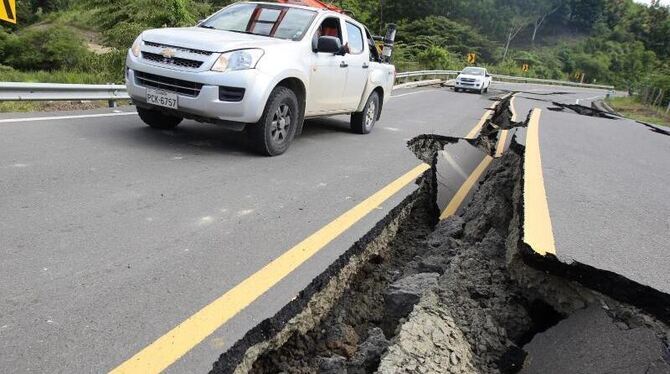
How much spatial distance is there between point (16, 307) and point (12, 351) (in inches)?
14.4

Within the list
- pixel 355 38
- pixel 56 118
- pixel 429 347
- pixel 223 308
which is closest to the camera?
pixel 429 347

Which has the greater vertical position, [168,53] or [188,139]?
[168,53]

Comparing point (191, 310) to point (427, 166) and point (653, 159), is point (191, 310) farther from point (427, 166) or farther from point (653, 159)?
point (653, 159)

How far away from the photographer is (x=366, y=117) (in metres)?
8.30

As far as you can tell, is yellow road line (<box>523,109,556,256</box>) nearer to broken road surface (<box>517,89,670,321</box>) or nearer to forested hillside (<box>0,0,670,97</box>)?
broken road surface (<box>517,89,670,321</box>)

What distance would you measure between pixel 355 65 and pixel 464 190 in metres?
2.63

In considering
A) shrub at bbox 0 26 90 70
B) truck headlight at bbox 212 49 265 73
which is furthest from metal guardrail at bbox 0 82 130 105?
shrub at bbox 0 26 90 70

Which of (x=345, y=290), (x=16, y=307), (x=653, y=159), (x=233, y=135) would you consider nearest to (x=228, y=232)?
(x=345, y=290)

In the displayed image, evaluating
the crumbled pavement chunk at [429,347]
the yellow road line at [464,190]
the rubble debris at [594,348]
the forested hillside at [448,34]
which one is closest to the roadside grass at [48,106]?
the forested hillside at [448,34]

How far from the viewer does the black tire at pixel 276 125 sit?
5.61m

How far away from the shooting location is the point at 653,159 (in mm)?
7750

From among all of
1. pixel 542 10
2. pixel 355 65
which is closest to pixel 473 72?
pixel 355 65

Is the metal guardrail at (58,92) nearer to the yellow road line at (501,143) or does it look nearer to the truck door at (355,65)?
the truck door at (355,65)

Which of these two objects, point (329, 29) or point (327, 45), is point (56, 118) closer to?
point (327, 45)
